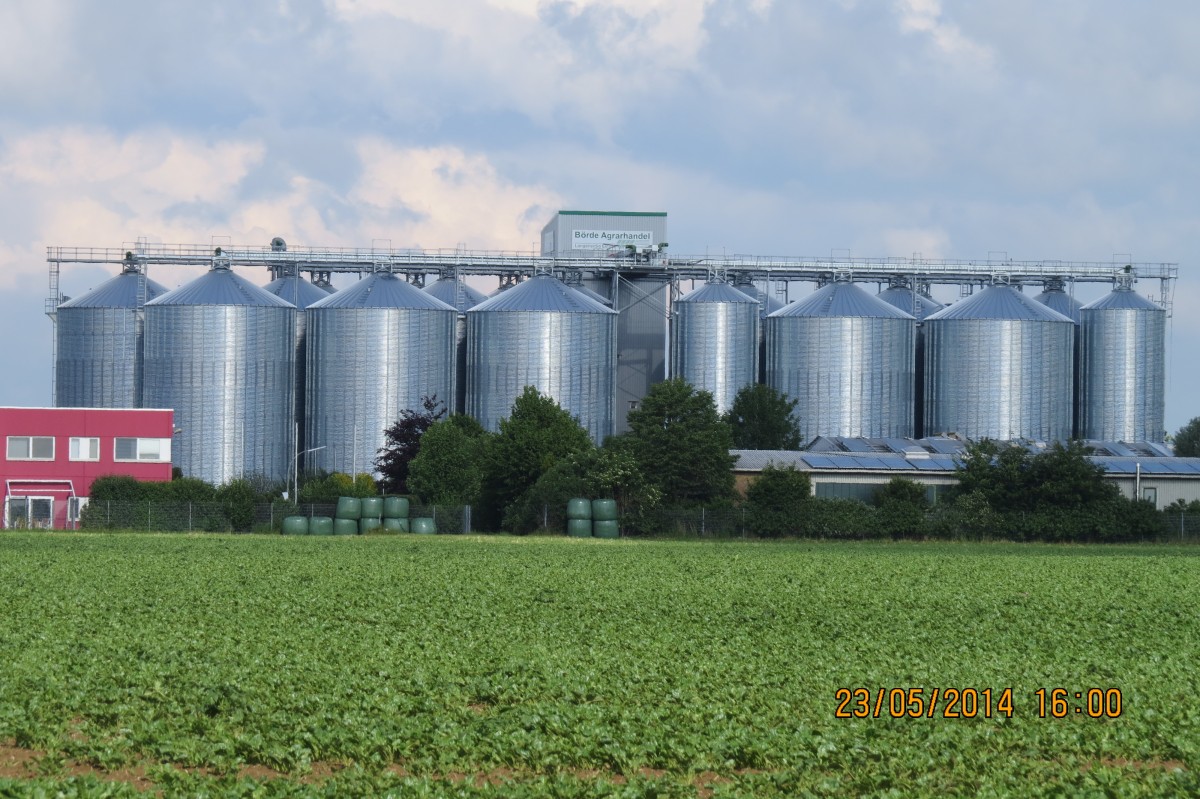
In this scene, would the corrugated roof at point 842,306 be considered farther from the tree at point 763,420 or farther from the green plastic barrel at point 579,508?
the green plastic barrel at point 579,508

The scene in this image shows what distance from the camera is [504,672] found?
67.4 ft

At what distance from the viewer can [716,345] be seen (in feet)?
325

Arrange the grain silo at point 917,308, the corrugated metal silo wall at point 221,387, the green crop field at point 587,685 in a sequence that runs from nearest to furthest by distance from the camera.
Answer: the green crop field at point 587,685
the corrugated metal silo wall at point 221,387
the grain silo at point 917,308

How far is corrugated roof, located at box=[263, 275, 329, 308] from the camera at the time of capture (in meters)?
102

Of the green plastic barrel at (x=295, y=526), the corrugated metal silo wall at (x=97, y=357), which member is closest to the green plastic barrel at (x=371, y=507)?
the green plastic barrel at (x=295, y=526)

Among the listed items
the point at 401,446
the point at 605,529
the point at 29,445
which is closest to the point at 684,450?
the point at 605,529

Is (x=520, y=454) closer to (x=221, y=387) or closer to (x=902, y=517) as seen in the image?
(x=902, y=517)

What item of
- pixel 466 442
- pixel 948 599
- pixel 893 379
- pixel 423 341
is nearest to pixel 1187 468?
pixel 893 379

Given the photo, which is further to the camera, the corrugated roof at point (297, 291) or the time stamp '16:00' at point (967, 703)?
the corrugated roof at point (297, 291)

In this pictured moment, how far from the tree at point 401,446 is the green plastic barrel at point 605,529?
20.8 meters

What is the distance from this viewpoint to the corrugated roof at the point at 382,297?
3708 inches

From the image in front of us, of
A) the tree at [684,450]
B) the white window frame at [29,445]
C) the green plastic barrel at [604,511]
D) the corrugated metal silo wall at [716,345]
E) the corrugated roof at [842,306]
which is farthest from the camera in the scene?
the corrugated metal silo wall at [716,345]

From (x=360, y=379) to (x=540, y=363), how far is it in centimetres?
1085

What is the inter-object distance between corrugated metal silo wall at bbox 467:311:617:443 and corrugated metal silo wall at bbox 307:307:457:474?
11.0 feet
